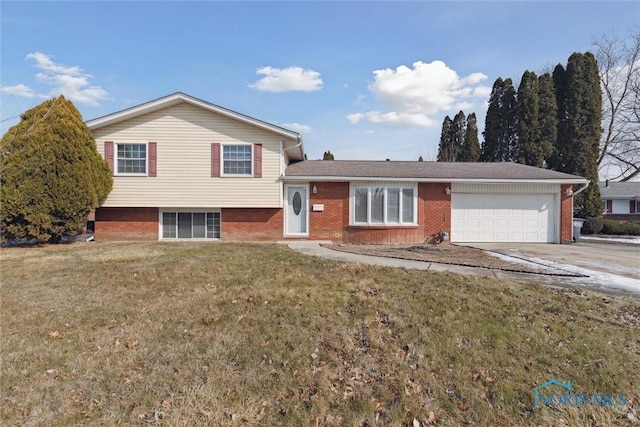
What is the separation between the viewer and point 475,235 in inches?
566

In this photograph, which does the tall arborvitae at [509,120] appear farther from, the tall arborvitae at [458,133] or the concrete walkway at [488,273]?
the concrete walkway at [488,273]

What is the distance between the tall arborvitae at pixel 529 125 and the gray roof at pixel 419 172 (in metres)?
9.52

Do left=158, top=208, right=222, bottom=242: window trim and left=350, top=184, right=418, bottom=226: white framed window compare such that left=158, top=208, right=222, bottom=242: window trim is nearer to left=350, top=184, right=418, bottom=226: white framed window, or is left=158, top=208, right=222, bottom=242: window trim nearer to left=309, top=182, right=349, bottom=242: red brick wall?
left=309, top=182, right=349, bottom=242: red brick wall

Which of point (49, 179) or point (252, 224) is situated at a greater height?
point (49, 179)

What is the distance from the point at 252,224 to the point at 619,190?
36206 millimetres

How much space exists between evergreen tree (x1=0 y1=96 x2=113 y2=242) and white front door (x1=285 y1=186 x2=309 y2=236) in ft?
21.6

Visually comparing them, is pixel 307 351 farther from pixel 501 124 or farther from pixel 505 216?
pixel 501 124

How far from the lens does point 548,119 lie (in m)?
23.9

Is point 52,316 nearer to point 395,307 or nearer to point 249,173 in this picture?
point 395,307

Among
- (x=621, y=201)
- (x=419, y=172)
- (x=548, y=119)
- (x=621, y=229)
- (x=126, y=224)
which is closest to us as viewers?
(x=126, y=224)

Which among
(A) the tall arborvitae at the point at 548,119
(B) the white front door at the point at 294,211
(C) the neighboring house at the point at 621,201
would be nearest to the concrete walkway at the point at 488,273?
(B) the white front door at the point at 294,211

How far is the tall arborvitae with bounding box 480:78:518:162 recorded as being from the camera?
26.3 meters

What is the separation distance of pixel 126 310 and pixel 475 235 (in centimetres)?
1285

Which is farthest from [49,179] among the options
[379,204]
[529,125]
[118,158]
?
[529,125]
